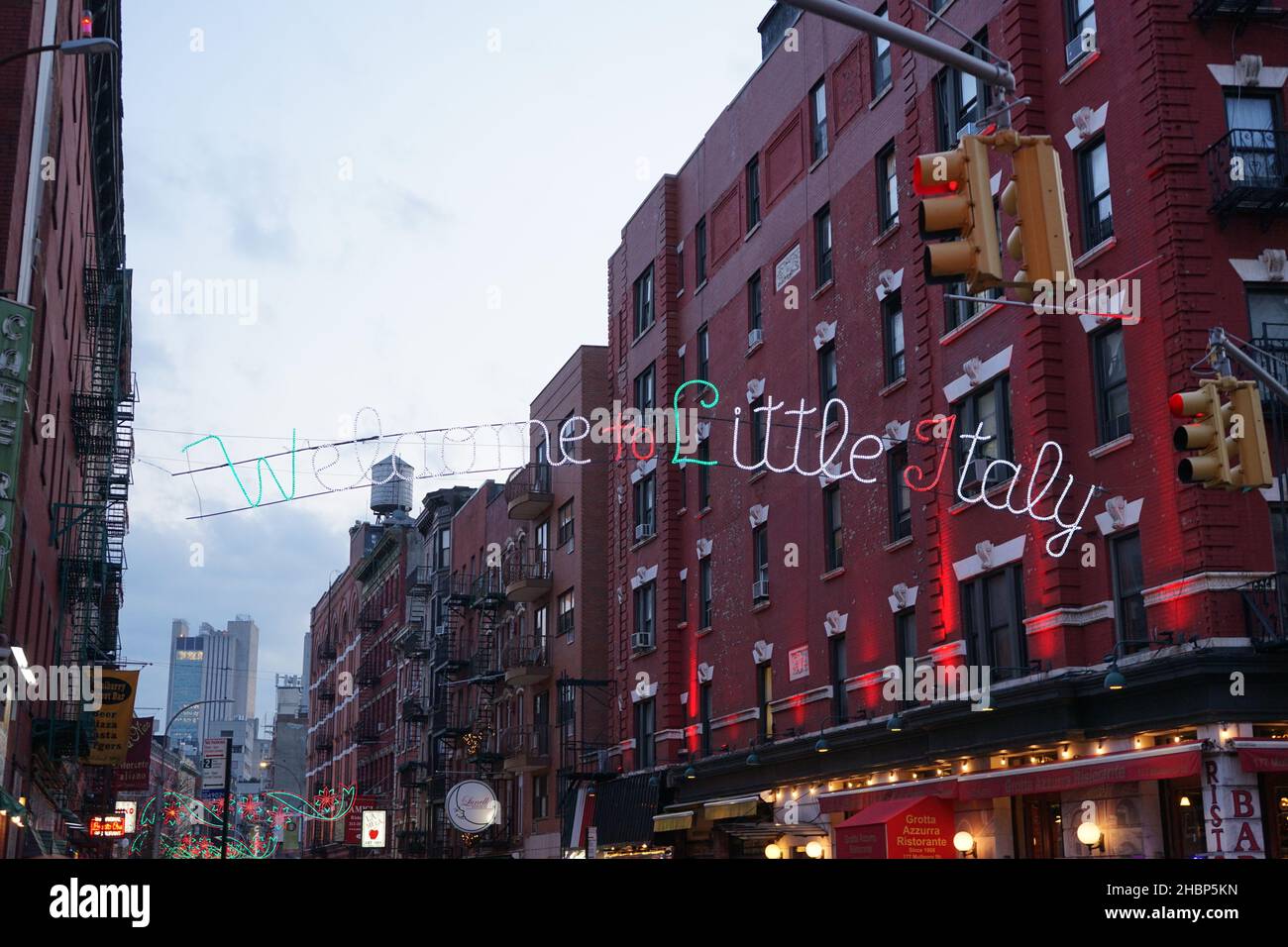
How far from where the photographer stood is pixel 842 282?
35281 mm

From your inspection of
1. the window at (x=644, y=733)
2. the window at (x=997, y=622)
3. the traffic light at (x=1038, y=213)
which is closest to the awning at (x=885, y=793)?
the window at (x=997, y=622)

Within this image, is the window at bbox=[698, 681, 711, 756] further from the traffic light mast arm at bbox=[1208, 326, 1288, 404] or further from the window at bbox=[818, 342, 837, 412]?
the traffic light mast arm at bbox=[1208, 326, 1288, 404]

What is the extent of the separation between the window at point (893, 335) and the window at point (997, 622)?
19.5 ft

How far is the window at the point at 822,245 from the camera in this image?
3656 centimetres

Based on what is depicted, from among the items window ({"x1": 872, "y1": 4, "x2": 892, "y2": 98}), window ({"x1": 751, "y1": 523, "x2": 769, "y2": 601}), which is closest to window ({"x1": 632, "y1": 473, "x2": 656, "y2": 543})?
window ({"x1": 751, "y1": 523, "x2": 769, "y2": 601})

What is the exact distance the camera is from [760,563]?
130 feet

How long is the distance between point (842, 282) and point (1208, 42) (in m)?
12.2

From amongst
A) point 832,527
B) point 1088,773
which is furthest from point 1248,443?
point 832,527

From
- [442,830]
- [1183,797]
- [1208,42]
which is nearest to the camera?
[1183,797]

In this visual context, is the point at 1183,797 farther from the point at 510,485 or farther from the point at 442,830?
the point at 442,830

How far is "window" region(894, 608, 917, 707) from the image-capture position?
31.2 meters

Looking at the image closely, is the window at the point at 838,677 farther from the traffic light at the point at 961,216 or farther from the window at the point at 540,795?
the traffic light at the point at 961,216
